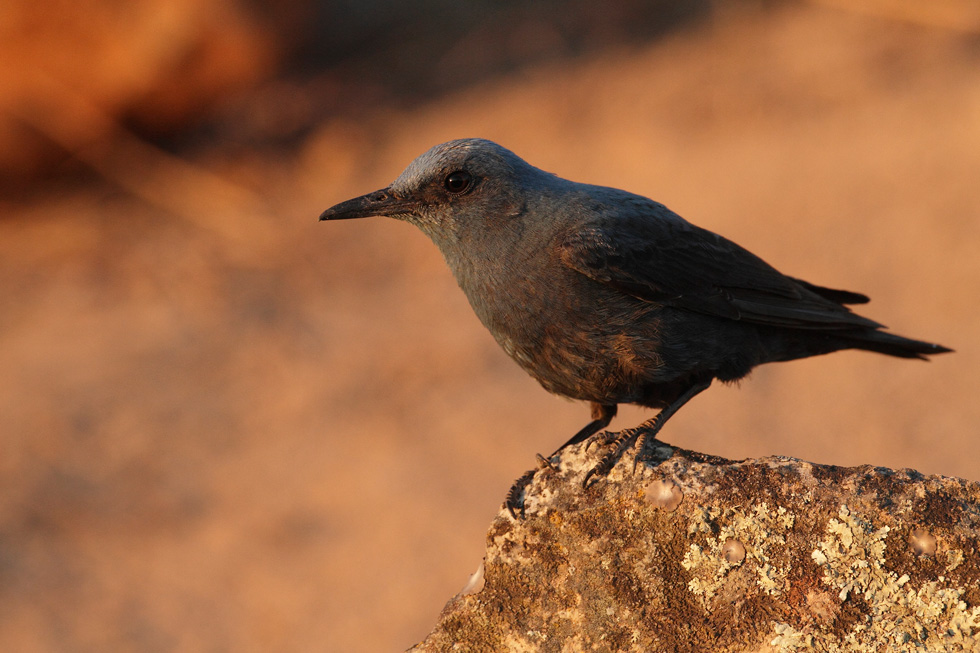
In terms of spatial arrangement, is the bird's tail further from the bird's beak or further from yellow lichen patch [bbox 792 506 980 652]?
the bird's beak

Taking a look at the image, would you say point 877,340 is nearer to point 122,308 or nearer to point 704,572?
point 704,572

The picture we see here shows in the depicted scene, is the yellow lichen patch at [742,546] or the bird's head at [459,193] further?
the bird's head at [459,193]

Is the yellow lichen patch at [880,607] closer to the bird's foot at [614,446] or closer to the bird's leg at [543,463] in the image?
the bird's foot at [614,446]

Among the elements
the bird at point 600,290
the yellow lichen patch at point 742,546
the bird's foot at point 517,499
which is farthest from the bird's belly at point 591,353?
the yellow lichen patch at point 742,546

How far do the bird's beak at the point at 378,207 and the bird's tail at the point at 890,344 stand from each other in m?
2.35

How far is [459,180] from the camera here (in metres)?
4.16

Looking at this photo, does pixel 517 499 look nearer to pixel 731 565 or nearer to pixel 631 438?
pixel 631 438

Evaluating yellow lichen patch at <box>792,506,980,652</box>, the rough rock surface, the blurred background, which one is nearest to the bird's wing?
the rough rock surface

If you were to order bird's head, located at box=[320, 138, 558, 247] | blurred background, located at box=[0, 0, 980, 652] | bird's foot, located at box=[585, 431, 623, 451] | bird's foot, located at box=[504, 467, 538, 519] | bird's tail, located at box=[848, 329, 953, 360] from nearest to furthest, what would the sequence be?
1. bird's foot, located at box=[504, 467, 538, 519]
2. bird's foot, located at box=[585, 431, 623, 451]
3. bird's head, located at box=[320, 138, 558, 247]
4. bird's tail, located at box=[848, 329, 953, 360]
5. blurred background, located at box=[0, 0, 980, 652]

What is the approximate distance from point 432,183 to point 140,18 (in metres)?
10.5

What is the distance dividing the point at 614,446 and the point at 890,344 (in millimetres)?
1946

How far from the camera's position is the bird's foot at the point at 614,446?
3.51m

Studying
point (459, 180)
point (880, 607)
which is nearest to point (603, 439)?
point (880, 607)

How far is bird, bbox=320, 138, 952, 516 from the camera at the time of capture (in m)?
3.87
